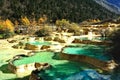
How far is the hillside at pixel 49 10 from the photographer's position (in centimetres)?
8712

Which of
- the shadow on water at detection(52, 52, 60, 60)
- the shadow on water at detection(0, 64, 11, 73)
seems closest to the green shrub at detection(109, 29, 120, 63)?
the shadow on water at detection(52, 52, 60, 60)

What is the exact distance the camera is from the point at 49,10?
90.9 metres

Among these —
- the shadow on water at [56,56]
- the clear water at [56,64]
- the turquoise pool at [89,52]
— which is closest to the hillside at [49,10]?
the turquoise pool at [89,52]

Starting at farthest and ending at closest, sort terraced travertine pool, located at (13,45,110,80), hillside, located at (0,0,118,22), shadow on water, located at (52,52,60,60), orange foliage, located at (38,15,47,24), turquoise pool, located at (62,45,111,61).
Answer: hillside, located at (0,0,118,22)
orange foliage, located at (38,15,47,24)
shadow on water, located at (52,52,60,60)
turquoise pool, located at (62,45,111,61)
terraced travertine pool, located at (13,45,110,80)

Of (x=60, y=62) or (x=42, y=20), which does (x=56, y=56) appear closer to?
(x=60, y=62)

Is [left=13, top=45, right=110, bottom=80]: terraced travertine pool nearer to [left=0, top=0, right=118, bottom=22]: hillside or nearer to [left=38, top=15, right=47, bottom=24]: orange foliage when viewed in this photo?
[left=38, top=15, right=47, bottom=24]: orange foliage

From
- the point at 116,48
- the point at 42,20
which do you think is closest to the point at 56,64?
the point at 116,48

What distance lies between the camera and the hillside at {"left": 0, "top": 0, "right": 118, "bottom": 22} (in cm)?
8712

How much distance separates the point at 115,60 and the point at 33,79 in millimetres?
7328

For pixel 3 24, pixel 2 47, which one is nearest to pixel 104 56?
pixel 2 47

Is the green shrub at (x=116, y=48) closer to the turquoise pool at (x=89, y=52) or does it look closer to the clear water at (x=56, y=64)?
the turquoise pool at (x=89, y=52)

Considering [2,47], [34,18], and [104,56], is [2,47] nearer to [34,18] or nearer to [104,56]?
[104,56]

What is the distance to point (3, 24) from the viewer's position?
216 ft

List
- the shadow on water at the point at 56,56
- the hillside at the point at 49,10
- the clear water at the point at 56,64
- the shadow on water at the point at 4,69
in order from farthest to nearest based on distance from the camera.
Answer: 1. the hillside at the point at 49,10
2. the shadow on water at the point at 56,56
3. the shadow on water at the point at 4,69
4. the clear water at the point at 56,64
